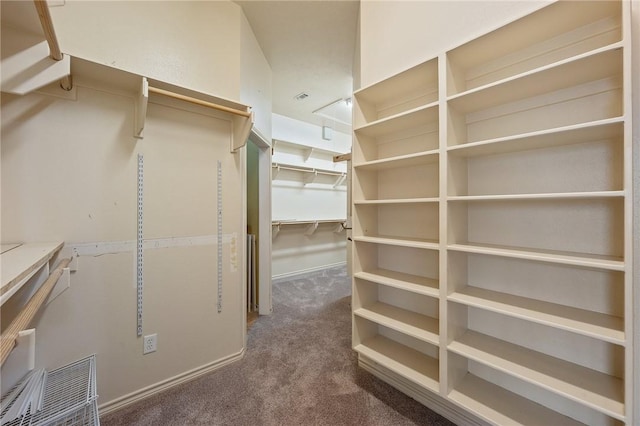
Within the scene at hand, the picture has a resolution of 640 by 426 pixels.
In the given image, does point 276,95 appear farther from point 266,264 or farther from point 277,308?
point 277,308

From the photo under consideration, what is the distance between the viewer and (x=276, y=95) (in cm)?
356

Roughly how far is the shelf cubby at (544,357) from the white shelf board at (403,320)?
13 cm

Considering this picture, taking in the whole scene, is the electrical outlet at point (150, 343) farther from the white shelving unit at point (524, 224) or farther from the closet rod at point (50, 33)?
the closet rod at point (50, 33)

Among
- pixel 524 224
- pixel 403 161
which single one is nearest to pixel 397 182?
pixel 403 161

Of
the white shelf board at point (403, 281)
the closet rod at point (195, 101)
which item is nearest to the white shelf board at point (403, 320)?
the white shelf board at point (403, 281)

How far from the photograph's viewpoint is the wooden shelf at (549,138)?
0.91m

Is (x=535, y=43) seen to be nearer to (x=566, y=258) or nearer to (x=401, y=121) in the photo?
(x=401, y=121)

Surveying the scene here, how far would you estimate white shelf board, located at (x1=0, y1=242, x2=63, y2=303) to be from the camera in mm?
712

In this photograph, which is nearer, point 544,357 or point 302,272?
point 544,357

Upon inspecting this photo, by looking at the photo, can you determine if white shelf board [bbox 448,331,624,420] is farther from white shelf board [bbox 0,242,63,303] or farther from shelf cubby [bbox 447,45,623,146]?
white shelf board [bbox 0,242,63,303]

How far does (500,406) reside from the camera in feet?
3.86

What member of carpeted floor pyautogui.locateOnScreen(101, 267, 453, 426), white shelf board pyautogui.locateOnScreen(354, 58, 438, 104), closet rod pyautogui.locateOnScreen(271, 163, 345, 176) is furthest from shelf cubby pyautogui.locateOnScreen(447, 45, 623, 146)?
closet rod pyautogui.locateOnScreen(271, 163, 345, 176)

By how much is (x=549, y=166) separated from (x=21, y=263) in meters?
2.23

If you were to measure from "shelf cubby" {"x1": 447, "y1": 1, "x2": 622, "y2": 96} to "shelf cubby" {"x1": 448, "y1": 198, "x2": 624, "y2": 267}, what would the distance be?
2.14ft
